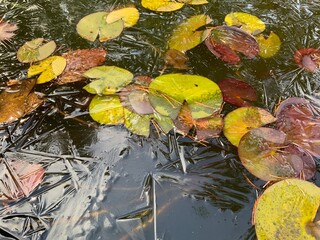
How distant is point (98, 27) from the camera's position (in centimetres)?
170

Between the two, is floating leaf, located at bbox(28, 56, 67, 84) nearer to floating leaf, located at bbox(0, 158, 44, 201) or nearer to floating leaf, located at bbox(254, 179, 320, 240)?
floating leaf, located at bbox(0, 158, 44, 201)

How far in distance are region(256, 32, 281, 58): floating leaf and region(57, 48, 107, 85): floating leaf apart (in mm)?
687

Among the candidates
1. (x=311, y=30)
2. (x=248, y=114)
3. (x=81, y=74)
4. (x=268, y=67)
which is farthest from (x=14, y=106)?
(x=311, y=30)

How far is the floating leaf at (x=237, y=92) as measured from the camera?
1391 mm

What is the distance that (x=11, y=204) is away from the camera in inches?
45.5

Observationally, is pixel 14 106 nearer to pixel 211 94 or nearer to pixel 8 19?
pixel 8 19

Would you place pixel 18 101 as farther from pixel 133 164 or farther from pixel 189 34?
pixel 189 34

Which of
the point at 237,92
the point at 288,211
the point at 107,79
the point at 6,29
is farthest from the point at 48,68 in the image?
the point at 288,211

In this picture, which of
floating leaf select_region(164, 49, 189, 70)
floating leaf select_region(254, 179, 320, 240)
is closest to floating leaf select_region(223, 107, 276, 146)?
floating leaf select_region(254, 179, 320, 240)

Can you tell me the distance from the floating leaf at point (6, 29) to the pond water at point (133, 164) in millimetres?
46

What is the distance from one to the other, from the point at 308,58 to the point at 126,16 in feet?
2.80

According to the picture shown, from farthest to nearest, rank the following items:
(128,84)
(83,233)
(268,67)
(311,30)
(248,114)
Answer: (311,30) < (268,67) < (128,84) < (248,114) < (83,233)

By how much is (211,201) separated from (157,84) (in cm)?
50

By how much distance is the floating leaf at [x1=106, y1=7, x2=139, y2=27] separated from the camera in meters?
1.73
